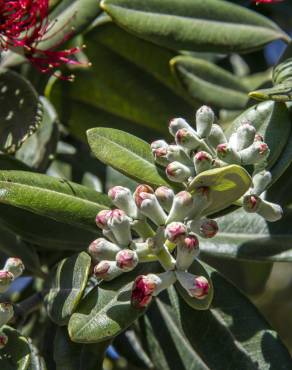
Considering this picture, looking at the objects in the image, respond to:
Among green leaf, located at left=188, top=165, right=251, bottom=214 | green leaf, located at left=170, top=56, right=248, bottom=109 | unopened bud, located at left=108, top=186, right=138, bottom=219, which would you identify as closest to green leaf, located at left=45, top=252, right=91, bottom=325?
unopened bud, located at left=108, top=186, right=138, bottom=219

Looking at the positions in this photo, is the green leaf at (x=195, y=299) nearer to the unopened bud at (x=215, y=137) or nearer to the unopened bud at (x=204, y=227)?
the unopened bud at (x=204, y=227)

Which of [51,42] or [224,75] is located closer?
[51,42]

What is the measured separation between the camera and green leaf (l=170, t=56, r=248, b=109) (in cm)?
214

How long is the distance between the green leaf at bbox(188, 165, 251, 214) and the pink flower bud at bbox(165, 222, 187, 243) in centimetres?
10

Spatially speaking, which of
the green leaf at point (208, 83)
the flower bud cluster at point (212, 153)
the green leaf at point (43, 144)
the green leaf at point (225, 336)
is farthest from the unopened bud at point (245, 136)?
the green leaf at point (43, 144)

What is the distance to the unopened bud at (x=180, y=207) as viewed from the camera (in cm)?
149

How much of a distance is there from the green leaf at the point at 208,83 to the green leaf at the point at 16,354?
31.1 inches

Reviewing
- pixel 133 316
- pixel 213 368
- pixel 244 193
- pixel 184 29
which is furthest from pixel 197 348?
pixel 184 29

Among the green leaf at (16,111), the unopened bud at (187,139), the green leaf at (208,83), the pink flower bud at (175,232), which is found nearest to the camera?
the pink flower bud at (175,232)

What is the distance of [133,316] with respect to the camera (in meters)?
1.56

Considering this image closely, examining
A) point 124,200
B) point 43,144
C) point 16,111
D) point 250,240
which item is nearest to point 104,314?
point 124,200

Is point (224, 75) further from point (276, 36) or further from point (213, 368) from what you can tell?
point (213, 368)

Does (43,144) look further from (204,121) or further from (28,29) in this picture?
(204,121)

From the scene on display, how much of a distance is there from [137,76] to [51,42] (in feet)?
1.23
